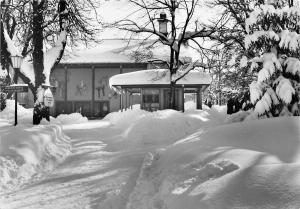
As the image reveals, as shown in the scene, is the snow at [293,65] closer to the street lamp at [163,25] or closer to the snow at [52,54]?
the snow at [52,54]

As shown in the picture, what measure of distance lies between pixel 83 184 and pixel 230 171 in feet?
10.8

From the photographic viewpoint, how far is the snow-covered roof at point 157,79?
24312mm

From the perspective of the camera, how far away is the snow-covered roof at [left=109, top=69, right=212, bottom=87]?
24.3 meters

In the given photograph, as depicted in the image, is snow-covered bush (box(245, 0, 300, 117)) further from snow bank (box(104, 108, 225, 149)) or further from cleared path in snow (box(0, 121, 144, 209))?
snow bank (box(104, 108, 225, 149))

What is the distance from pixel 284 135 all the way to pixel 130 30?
1652 centimetres

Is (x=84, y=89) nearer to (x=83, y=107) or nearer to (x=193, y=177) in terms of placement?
(x=83, y=107)

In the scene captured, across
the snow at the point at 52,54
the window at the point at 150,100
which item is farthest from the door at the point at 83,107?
the snow at the point at 52,54

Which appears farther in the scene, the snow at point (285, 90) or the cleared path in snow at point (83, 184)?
the snow at point (285, 90)

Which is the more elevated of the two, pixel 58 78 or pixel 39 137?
pixel 58 78

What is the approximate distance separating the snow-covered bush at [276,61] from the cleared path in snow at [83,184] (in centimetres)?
364

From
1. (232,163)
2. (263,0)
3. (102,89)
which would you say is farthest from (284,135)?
(102,89)

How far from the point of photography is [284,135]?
6.02 meters

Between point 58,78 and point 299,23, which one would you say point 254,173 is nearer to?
point 299,23

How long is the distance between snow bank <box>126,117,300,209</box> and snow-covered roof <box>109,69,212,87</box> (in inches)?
658
